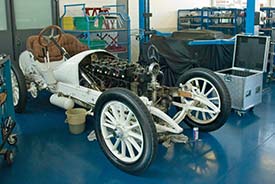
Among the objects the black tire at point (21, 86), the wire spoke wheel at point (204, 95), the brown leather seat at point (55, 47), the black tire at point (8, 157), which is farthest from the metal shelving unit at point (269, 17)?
the black tire at point (8, 157)

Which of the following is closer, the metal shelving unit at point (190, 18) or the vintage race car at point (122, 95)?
the vintage race car at point (122, 95)

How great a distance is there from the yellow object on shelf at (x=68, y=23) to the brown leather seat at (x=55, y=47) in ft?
5.56

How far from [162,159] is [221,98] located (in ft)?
3.44

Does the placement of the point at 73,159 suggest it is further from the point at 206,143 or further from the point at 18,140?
the point at 206,143

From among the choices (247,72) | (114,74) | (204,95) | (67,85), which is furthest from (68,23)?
(204,95)

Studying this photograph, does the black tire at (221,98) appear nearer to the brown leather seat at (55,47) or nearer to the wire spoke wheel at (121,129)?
the wire spoke wheel at (121,129)

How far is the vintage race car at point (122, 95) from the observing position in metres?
3.20

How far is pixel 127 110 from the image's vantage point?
331 cm

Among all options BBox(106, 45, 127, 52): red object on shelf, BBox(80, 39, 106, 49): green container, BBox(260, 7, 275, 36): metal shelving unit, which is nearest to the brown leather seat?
BBox(80, 39, 106, 49): green container

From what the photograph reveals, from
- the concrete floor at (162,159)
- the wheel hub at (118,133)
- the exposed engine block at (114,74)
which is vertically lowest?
Result: the concrete floor at (162,159)

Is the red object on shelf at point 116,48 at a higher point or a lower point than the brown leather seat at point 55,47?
lower

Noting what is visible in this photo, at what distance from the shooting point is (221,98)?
13.0 ft

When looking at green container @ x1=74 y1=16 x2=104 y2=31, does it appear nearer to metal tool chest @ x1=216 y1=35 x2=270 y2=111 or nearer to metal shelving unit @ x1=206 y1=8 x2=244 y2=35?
metal tool chest @ x1=216 y1=35 x2=270 y2=111

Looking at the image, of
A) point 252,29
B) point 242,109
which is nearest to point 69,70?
point 242,109
